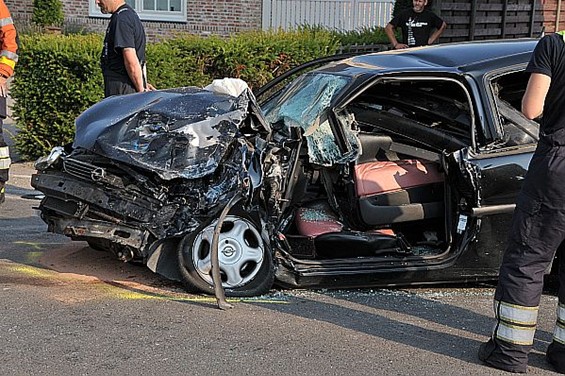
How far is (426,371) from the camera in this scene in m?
4.22

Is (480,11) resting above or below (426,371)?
above

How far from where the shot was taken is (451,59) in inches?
219

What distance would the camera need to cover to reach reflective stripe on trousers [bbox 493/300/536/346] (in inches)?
165

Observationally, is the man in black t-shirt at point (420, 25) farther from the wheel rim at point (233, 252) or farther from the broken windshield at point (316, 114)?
the wheel rim at point (233, 252)

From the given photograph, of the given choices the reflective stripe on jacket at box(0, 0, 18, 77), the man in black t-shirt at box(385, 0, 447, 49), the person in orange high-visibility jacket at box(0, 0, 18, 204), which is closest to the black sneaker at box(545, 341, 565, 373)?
the person in orange high-visibility jacket at box(0, 0, 18, 204)

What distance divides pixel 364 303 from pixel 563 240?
1385mm

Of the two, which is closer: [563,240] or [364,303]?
[563,240]

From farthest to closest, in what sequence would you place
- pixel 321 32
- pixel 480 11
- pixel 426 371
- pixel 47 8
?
1. pixel 47 8
2. pixel 480 11
3. pixel 321 32
4. pixel 426 371

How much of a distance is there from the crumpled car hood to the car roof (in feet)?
2.98

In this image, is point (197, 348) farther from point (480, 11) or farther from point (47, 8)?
point (47, 8)

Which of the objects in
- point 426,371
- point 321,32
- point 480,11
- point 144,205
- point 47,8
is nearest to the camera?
point 426,371

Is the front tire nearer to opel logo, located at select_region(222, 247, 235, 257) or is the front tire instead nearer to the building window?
opel logo, located at select_region(222, 247, 235, 257)

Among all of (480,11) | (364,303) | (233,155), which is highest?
(480,11)

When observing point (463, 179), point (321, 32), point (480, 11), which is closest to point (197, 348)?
point (463, 179)
